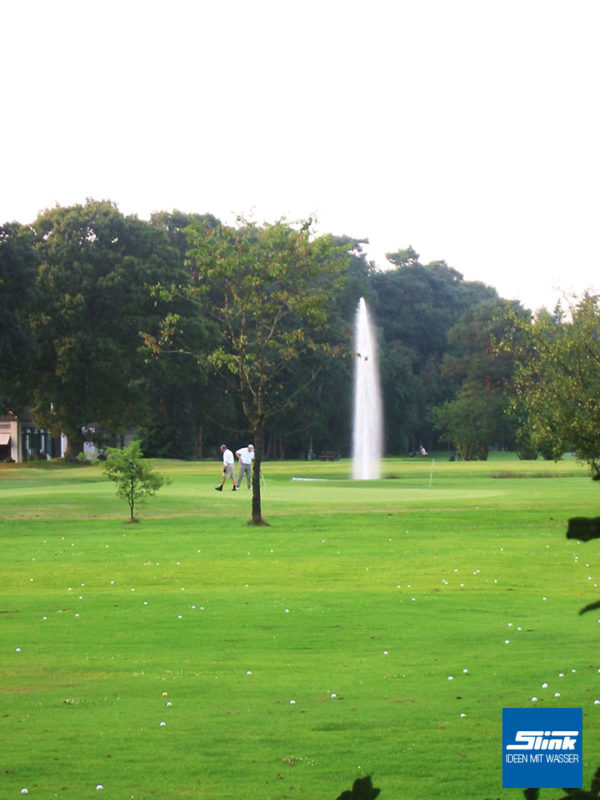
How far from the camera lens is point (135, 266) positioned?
7294 cm

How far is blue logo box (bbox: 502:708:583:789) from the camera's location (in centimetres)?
363

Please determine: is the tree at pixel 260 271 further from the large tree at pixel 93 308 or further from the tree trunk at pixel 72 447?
the tree trunk at pixel 72 447

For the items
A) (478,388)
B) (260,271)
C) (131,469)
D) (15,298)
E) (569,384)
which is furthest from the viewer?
(478,388)

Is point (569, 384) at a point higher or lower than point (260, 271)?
lower

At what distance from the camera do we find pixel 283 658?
41.8 feet

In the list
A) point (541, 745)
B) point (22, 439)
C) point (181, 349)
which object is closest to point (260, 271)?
point (181, 349)

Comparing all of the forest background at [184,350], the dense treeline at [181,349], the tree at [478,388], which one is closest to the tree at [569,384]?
the forest background at [184,350]

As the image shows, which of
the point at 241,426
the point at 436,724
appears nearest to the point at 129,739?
the point at 436,724

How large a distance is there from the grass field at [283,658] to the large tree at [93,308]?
4155 cm

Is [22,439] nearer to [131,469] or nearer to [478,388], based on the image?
[478,388]

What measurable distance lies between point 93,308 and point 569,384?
42.8m

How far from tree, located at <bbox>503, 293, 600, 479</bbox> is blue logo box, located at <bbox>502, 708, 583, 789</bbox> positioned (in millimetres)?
31217

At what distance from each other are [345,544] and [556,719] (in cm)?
2350

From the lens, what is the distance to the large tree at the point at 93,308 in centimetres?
7056
